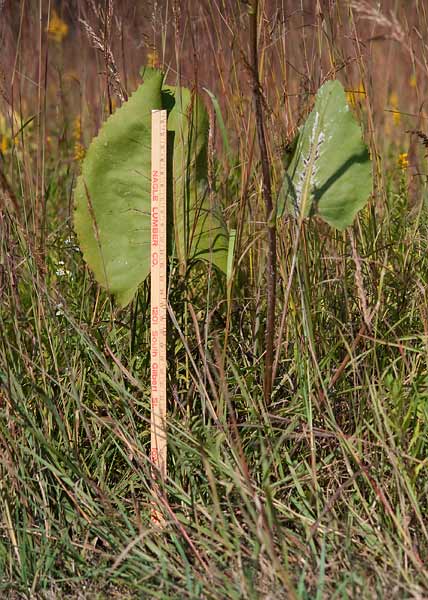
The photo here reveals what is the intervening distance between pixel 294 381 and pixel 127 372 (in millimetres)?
333

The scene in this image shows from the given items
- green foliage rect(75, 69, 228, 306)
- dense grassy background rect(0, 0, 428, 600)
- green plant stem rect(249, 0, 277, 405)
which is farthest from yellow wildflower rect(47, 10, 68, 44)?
green plant stem rect(249, 0, 277, 405)

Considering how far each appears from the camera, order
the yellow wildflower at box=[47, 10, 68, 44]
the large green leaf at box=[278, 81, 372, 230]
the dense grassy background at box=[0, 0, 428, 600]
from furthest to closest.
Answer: the yellow wildflower at box=[47, 10, 68, 44], the large green leaf at box=[278, 81, 372, 230], the dense grassy background at box=[0, 0, 428, 600]

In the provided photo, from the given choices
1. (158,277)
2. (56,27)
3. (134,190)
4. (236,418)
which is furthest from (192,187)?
(56,27)

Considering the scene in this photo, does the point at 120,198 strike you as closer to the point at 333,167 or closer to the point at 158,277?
the point at 158,277

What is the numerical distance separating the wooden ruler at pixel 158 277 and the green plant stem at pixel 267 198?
0.63 feet

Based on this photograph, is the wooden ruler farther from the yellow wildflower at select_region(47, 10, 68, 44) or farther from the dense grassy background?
the yellow wildflower at select_region(47, 10, 68, 44)

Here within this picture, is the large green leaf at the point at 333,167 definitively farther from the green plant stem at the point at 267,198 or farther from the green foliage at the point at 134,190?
the green foliage at the point at 134,190

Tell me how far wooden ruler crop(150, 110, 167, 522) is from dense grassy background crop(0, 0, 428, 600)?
4 cm

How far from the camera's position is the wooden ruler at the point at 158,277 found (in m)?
1.63

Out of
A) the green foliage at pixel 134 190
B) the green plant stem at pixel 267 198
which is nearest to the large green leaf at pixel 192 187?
the green foliage at pixel 134 190

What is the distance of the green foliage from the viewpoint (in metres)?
1.71

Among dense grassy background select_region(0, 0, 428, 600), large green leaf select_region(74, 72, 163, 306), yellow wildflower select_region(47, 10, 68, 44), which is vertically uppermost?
yellow wildflower select_region(47, 10, 68, 44)

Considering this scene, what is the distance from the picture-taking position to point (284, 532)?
1462mm

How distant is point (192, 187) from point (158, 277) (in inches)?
8.9
